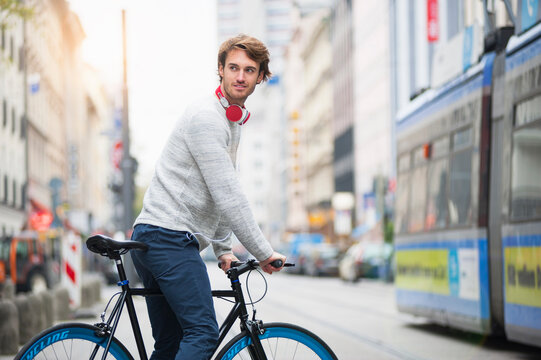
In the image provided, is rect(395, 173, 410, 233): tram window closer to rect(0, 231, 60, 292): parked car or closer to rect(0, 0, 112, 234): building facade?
rect(0, 0, 112, 234): building facade

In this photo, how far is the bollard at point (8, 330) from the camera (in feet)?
34.9

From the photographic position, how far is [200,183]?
14.6 feet

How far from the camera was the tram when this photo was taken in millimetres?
9430

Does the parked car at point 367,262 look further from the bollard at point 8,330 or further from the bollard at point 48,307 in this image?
the bollard at point 8,330

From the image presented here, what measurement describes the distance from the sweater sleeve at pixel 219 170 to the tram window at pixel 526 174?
528 cm

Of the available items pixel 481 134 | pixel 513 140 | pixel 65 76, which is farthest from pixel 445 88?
pixel 65 76

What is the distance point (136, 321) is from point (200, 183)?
701 mm

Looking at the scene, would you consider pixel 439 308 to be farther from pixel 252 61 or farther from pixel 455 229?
pixel 252 61

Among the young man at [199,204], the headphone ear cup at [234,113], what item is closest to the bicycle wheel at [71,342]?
the young man at [199,204]

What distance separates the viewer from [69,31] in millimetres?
80250

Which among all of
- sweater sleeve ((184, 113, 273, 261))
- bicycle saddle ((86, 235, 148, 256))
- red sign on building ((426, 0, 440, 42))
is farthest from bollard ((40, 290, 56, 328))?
red sign on building ((426, 0, 440, 42))

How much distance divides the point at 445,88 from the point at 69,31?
70613 mm

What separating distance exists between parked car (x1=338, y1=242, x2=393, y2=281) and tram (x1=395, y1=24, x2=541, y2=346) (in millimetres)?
20141

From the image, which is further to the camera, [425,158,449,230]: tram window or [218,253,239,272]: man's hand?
[425,158,449,230]: tram window
